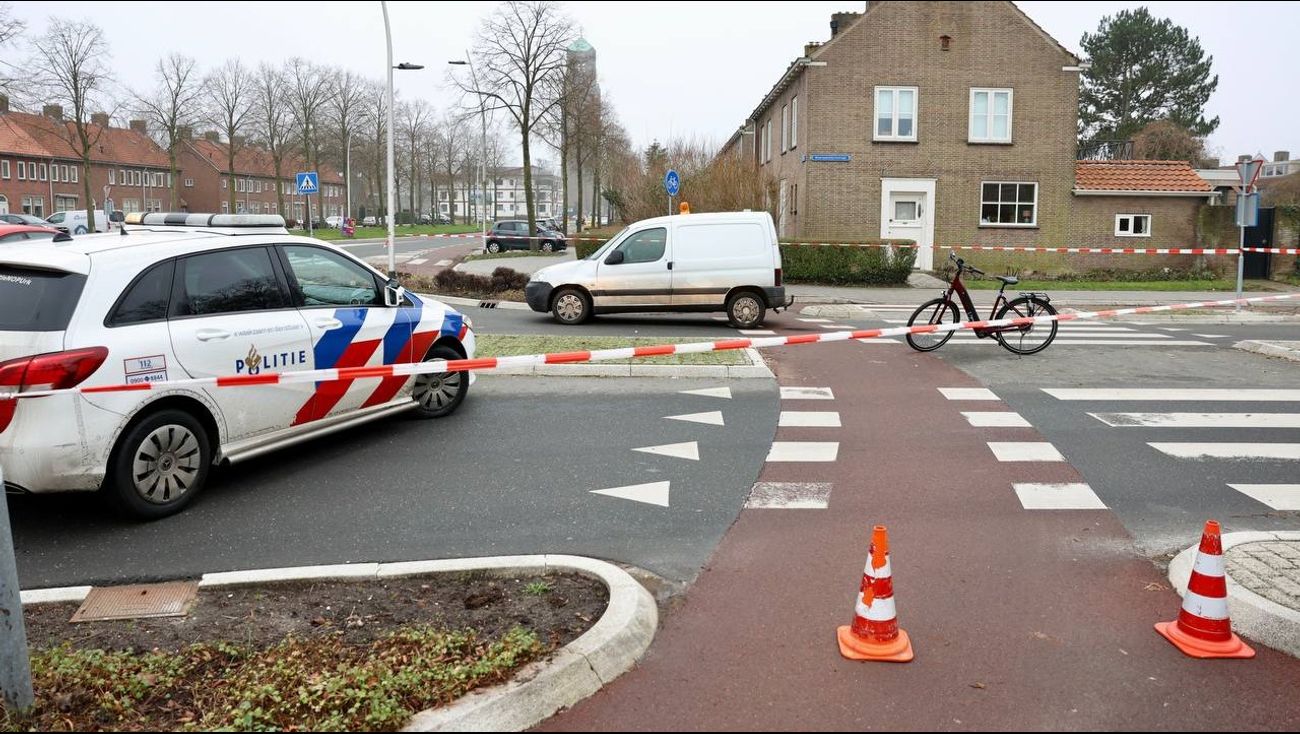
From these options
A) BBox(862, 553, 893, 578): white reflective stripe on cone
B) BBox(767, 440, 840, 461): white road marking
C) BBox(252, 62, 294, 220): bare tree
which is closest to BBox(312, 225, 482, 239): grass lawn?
BBox(252, 62, 294, 220): bare tree

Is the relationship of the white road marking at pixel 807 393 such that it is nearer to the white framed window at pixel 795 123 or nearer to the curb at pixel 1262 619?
the curb at pixel 1262 619

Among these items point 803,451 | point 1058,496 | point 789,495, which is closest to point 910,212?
point 803,451

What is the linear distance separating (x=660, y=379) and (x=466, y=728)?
24.8 feet

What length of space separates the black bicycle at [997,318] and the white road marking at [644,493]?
6.94 metres

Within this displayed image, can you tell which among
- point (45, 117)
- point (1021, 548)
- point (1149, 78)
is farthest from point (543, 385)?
point (1149, 78)

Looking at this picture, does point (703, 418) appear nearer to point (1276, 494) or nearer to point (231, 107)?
point (1276, 494)

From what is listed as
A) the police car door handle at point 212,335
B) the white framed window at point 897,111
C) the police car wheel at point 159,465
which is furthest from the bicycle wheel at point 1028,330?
the white framed window at point 897,111

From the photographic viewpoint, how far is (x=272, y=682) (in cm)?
382

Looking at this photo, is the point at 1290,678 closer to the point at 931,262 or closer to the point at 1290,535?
A: the point at 1290,535

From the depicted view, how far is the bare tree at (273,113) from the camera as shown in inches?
2515

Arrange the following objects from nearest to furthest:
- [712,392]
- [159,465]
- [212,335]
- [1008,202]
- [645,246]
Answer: [159,465]
[212,335]
[712,392]
[645,246]
[1008,202]

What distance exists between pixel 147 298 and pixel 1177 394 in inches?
369

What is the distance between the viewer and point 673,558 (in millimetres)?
5387

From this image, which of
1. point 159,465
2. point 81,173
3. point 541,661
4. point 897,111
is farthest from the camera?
point 81,173
